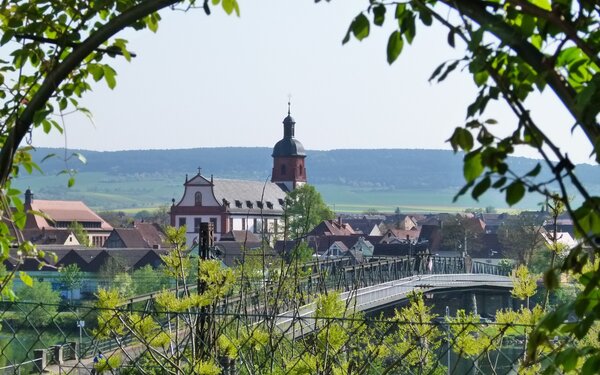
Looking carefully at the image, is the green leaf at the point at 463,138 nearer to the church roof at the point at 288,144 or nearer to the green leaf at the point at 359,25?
the green leaf at the point at 359,25

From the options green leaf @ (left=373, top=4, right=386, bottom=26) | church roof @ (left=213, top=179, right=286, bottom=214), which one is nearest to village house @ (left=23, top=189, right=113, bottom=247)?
church roof @ (left=213, top=179, right=286, bottom=214)

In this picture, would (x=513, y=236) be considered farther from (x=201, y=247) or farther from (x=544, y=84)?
(x=544, y=84)

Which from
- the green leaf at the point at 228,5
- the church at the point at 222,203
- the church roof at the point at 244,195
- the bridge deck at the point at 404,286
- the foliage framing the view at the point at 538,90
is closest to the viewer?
the foliage framing the view at the point at 538,90

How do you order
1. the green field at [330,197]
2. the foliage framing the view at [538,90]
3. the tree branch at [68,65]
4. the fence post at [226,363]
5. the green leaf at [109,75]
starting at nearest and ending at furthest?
1. the foliage framing the view at [538,90]
2. the tree branch at [68,65]
3. the green leaf at [109,75]
4. the fence post at [226,363]
5. the green field at [330,197]

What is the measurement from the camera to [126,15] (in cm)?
175

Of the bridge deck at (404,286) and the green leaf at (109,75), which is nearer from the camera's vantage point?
the green leaf at (109,75)

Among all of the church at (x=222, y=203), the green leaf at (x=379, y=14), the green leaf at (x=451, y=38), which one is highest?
the green leaf at (x=379, y=14)

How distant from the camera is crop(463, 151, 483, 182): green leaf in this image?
1.13m

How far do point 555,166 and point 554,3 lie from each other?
19 centimetres

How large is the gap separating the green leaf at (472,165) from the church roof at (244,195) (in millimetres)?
74777

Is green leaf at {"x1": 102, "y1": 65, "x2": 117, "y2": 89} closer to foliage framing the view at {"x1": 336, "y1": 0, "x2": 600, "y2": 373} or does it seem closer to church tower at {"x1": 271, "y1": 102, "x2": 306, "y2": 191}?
foliage framing the view at {"x1": 336, "y1": 0, "x2": 600, "y2": 373}

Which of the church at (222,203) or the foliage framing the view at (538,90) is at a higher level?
the foliage framing the view at (538,90)

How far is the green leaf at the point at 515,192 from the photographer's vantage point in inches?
43.3

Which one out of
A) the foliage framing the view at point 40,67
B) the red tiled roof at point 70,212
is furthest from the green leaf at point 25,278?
the red tiled roof at point 70,212
